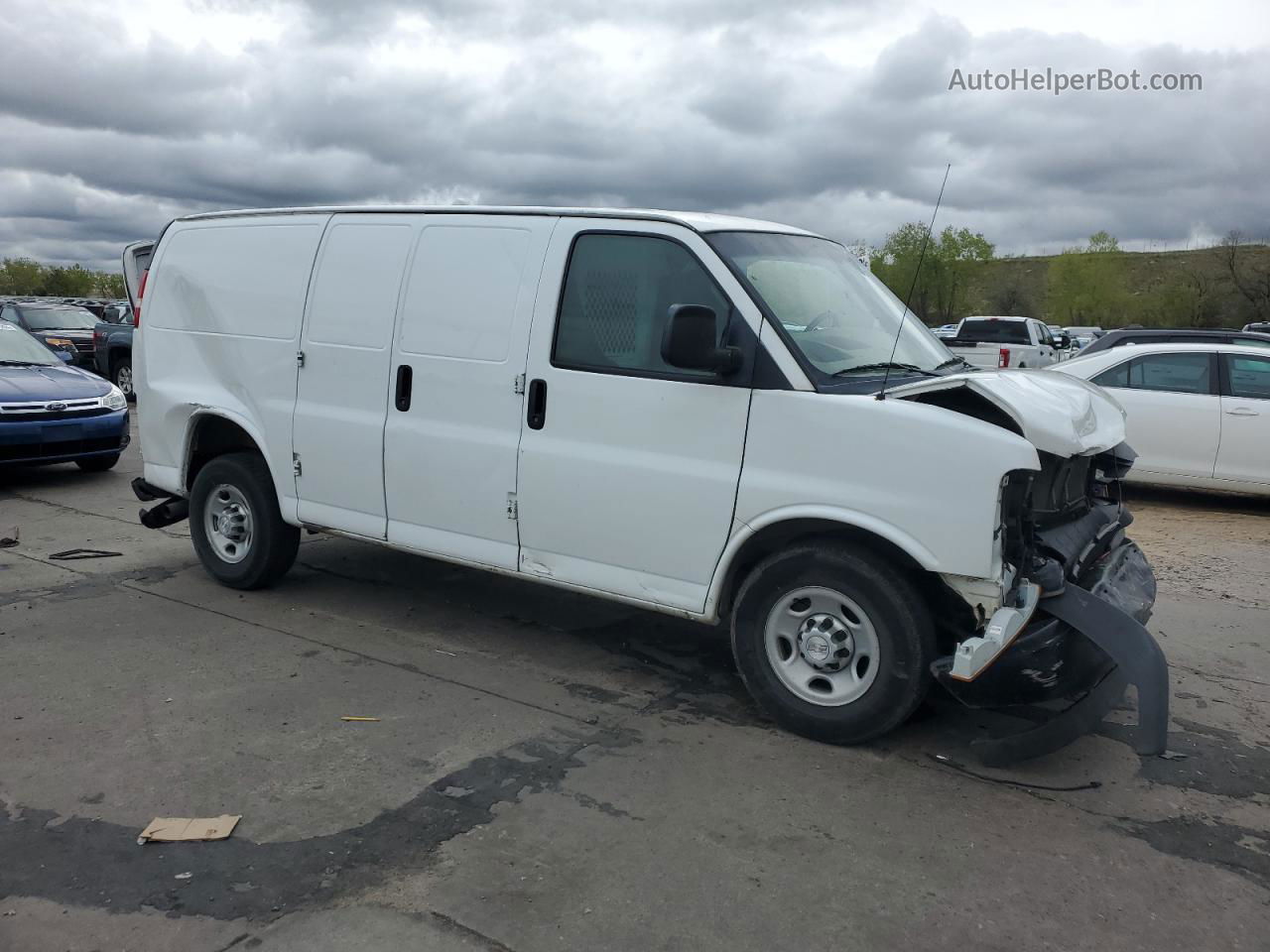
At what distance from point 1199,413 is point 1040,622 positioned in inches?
288

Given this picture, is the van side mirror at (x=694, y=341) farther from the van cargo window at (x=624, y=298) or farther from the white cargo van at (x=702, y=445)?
the van cargo window at (x=624, y=298)

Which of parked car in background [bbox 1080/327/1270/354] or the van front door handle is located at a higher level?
parked car in background [bbox 1080/327/1270/354]

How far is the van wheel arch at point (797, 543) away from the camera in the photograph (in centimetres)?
432

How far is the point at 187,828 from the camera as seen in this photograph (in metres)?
3.64

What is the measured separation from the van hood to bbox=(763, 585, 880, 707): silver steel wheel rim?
909 millimetres

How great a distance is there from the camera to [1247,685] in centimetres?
536

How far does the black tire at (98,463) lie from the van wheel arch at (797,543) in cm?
836

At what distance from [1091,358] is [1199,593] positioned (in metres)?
4.60

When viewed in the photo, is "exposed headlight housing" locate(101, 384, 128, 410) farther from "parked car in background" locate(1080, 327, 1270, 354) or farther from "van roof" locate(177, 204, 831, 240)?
"parked car in background" locate(1080, 327, 1270, 354)

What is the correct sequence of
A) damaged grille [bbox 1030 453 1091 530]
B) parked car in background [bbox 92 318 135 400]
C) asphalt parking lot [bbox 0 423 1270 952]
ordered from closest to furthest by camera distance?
asphalt parking lot [bbox 0 423 1270 952], damaged grille [bbox 1030 453 1091 530], parked car in background [bbox 92 318 135 400]

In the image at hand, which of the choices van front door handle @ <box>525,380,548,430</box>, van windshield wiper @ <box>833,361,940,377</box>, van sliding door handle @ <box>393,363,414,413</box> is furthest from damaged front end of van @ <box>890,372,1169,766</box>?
van sliding door handle @ <box>393,363,414,413</box>

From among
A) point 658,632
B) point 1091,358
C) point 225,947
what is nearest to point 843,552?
point 658,632

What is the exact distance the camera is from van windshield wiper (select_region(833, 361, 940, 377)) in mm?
4590

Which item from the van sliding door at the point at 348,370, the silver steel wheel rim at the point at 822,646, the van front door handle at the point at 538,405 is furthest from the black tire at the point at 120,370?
the silver steel wheel rim at the point at 822,646
